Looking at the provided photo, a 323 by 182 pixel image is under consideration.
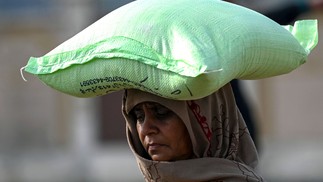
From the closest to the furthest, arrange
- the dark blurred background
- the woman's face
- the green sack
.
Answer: the green sack, the woman's face, the dark blurred background

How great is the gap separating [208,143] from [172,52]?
15.8 inches

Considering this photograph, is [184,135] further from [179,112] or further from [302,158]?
[302,158]

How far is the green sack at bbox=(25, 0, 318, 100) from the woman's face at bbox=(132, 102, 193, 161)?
0.13 meters

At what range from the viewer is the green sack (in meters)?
3.47

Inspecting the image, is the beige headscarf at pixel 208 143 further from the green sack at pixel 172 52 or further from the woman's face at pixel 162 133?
the green sack at pixel 172 52

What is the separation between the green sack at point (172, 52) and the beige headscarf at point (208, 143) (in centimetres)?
13

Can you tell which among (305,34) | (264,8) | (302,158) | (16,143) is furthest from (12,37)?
(305,34)

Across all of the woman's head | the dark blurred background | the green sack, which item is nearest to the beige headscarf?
the woman's head

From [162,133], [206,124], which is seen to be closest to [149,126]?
[162,133]

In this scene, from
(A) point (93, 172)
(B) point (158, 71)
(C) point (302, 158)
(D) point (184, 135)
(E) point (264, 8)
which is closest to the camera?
(B) point (158, 71)

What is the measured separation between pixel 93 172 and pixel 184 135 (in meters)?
12.0

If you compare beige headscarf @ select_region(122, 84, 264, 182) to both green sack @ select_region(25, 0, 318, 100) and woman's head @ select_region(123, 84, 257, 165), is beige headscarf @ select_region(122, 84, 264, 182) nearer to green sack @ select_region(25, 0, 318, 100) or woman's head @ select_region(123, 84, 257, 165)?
woman's head @ select_region(123, 84, 257, 165)

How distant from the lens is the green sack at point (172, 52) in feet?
11.4

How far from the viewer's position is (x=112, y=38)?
365 cm
